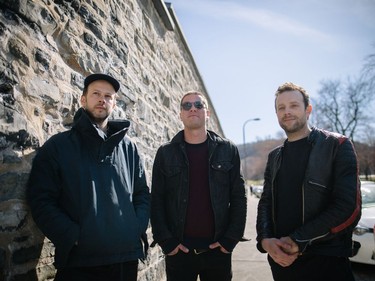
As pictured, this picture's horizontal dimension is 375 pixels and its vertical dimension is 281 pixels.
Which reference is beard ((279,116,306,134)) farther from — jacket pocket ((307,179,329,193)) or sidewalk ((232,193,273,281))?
sidewalk ((232,193,273,281))

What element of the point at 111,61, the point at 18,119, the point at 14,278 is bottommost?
the point at 14,278

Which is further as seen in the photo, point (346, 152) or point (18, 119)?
point (346, 152)

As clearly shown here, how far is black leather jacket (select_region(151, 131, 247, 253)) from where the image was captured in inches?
93.2

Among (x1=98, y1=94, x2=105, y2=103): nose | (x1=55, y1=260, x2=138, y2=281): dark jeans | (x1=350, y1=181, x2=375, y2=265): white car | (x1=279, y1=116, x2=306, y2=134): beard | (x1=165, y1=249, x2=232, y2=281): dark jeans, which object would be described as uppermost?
(x1=98, y1=94, x2=105, y2=103): nose

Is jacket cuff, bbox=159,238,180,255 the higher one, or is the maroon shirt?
the maroon shirt

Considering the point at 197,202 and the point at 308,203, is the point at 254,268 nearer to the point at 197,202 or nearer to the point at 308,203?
the point at 197,202

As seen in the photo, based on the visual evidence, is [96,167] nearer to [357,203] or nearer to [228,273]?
[228,273]

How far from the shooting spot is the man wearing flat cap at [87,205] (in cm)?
167

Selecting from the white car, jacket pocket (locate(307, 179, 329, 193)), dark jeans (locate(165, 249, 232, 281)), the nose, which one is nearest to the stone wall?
the nose

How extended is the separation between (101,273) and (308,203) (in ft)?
5.13

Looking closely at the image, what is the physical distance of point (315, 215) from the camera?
81.7 inches

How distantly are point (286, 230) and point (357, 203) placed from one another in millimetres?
558

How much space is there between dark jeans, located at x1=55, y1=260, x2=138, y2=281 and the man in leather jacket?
1094 millimetres

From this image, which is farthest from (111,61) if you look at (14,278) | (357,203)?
(357,203)
